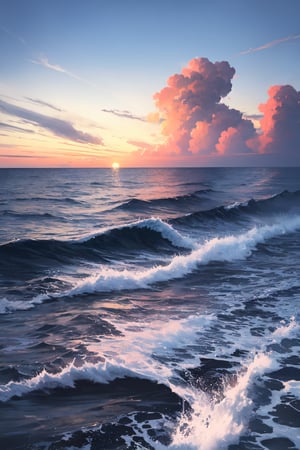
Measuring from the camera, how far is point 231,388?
6211 mm

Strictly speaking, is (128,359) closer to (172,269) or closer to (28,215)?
(172,269)

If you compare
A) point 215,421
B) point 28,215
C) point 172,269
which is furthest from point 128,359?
point 28,215

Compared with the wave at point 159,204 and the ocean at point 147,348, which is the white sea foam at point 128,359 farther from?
the wave at point 159,204

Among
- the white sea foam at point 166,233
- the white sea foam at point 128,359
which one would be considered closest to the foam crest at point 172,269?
the white sea foam at point 166,233

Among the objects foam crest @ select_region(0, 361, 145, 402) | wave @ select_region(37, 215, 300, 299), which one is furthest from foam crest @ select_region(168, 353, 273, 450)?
wave @ select_region(37, 215, 300, 299)

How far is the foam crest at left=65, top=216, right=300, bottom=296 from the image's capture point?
41.5ft

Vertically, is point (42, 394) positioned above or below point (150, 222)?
below

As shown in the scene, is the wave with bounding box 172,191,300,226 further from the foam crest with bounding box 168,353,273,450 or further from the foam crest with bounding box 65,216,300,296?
the foam crest with bounding box 168,353,273,450

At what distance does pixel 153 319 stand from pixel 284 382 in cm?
403

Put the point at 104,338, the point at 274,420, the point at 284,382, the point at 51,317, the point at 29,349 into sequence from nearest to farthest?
the point at 274,420 → the point at 284,382 → the point at 29,349 → the point at 104,338 → the point at 51,317

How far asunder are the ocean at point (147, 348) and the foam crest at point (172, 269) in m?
0.08

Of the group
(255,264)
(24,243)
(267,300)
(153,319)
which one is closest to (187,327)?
(153,319)

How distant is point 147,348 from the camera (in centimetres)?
785

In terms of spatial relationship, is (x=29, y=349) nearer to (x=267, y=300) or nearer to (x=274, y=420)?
(x=274, y=420)
